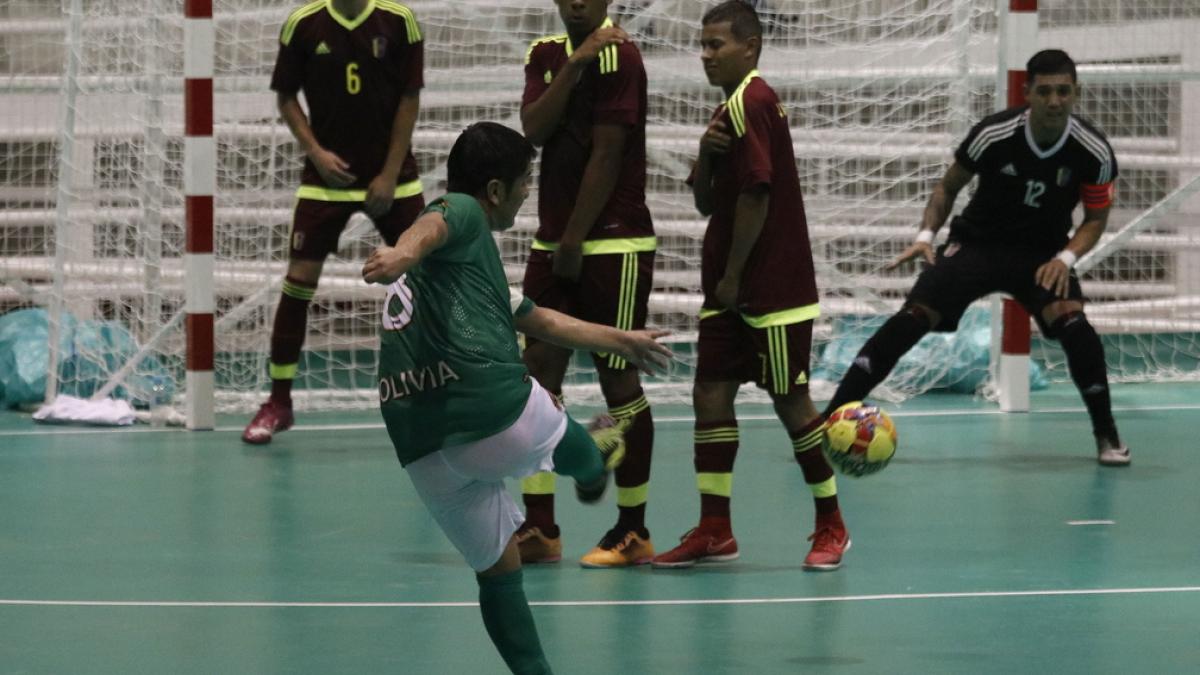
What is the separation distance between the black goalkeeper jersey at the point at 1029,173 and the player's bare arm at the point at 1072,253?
115 millimetres

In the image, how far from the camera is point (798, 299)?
20.1 ft

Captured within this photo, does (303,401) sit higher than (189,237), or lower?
lower

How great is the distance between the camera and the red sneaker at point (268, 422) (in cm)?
855

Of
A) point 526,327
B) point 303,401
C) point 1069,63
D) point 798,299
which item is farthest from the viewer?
point 303,401

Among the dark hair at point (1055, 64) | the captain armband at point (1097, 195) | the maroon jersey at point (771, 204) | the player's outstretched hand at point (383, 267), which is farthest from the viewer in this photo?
the captain armband at point (1097, 195)

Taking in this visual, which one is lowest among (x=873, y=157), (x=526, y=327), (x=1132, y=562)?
(x=1132, y=562)

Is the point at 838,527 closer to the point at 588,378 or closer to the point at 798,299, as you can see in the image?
the point at 798,299

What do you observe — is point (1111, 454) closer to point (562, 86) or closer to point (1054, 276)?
point (1054, 276)

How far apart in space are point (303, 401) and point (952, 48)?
391 cm

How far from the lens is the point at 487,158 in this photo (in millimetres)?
4398

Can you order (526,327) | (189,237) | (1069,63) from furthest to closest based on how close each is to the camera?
(189,237)
(1069,63)
(526,327)

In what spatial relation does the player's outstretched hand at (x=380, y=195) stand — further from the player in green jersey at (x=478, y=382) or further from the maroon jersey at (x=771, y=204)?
the player in green jersey at (x=478, y=382)

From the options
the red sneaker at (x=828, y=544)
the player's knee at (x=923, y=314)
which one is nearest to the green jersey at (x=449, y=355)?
the red sneaker at (x=828, y=544)

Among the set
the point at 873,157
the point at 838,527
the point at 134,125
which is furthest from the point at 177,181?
the point at 838,527
